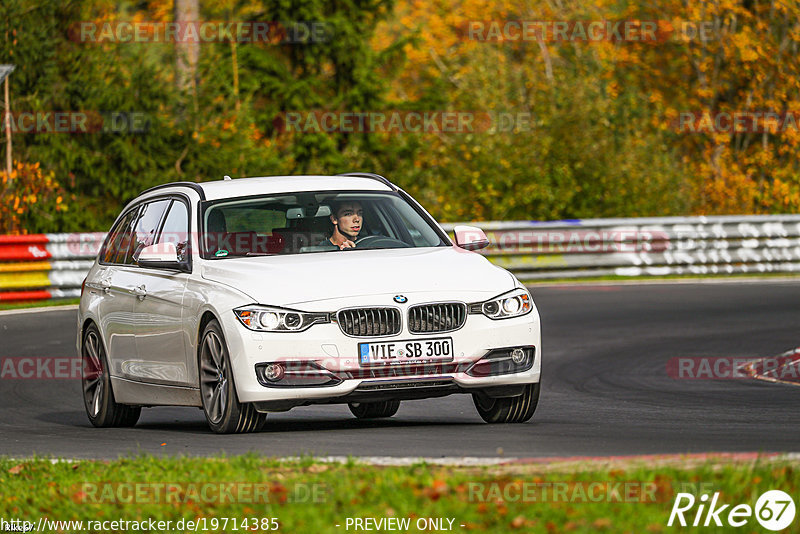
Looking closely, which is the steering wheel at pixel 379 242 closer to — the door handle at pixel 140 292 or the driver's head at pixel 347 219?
the driver's head at pixel 347 219

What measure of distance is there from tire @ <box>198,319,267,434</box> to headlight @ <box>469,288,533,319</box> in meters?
1.56

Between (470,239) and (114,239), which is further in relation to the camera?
(114,239)

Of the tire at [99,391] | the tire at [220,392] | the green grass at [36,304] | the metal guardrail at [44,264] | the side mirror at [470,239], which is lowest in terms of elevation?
the green grass at [36,304]

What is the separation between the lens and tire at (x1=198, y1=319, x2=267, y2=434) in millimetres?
9805

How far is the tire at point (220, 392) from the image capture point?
32.2 ft

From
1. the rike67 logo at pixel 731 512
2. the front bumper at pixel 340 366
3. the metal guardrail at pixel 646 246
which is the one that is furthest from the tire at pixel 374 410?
the metal guardrail at pixel 646 246

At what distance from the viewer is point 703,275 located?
92.5ft

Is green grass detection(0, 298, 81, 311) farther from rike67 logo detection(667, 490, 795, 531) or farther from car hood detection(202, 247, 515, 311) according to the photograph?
rike67 logo detection(667, 490, 795, 531)

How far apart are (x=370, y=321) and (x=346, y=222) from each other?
5.55 ft

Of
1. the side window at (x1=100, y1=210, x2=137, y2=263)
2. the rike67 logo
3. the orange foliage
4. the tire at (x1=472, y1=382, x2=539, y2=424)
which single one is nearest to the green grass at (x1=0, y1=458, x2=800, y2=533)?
the rike67 logo

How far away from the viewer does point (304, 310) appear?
31.4 feet

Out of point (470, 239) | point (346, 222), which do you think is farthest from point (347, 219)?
point (470, 239)

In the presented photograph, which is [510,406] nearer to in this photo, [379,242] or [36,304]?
[379,242]

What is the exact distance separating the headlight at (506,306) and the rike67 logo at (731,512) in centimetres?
345
